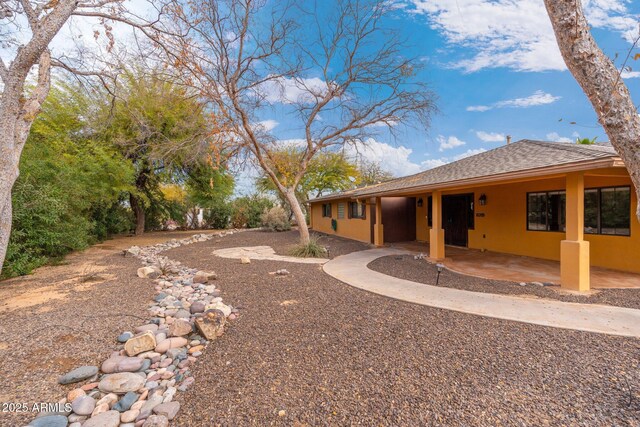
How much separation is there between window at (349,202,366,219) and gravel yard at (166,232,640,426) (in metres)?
9.44

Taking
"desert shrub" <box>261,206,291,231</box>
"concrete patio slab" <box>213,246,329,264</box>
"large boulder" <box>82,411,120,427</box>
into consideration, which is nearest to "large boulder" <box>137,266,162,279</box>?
"concrete patio slab" <box>213,246,329,264</box>

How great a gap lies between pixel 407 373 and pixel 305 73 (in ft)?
34.5

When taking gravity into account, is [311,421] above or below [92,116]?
below

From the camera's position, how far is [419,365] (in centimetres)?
290

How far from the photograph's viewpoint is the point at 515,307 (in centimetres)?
446

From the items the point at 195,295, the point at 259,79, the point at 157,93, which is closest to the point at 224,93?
the point at 259,79

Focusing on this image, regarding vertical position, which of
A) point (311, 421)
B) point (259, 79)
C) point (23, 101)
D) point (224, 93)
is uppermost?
point (259, 79)

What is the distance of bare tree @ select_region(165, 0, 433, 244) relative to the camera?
902 centimetres

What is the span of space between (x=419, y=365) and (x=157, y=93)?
1423 centimetres

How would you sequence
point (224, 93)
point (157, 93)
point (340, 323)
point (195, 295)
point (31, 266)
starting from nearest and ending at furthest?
point (340, 323) < point (195, 295) < point (31, 266) < point (224, 93) < point (157, 93)

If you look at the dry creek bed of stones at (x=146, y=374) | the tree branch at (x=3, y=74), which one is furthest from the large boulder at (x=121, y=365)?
the tree branch at (x=3, y=74)

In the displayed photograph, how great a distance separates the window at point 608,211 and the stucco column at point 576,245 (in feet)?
8.26

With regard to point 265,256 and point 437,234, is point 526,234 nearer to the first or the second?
point 437,234

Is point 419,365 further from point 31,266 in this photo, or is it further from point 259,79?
point 259,79
